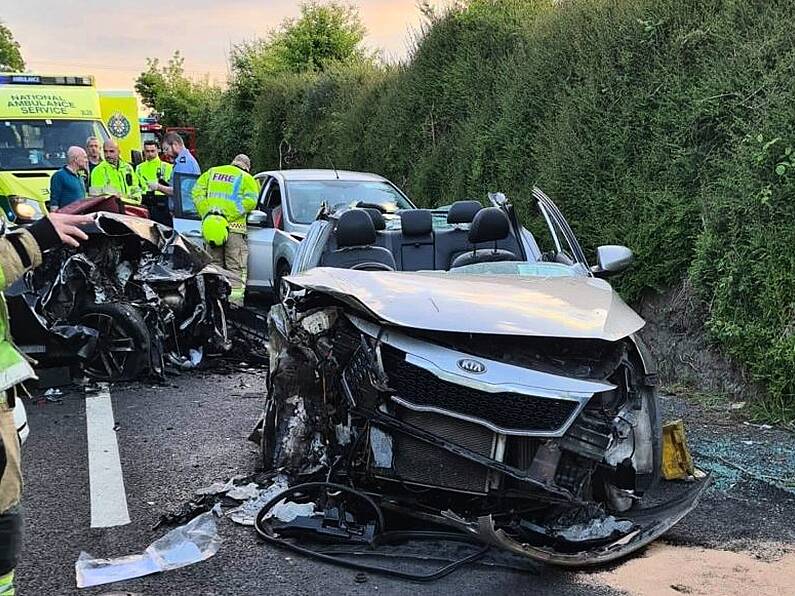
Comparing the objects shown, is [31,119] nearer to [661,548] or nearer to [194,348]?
[194,348]

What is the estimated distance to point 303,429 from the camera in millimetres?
4371

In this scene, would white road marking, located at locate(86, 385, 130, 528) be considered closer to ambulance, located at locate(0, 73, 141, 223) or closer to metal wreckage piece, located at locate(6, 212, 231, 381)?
metal wreckage piece, located at locate(6, 212, 231, 381)

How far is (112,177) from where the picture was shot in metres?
12.0

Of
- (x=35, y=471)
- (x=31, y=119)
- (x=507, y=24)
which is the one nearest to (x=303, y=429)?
(x=35, y=471)

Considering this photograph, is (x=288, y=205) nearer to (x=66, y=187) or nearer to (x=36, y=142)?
(x=66, y=187)

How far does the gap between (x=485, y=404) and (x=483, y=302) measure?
617mm

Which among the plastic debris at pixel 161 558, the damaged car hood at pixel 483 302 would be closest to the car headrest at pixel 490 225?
the damaged car hood at pixel 483 302

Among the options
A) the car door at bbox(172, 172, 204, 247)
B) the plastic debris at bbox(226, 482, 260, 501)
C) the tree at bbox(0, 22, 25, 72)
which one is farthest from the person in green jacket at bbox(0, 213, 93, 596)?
the tree at bbox(0, 22, 25, 72)

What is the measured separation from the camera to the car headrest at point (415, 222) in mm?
6070

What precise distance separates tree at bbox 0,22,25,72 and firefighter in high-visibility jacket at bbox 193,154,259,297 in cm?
6533

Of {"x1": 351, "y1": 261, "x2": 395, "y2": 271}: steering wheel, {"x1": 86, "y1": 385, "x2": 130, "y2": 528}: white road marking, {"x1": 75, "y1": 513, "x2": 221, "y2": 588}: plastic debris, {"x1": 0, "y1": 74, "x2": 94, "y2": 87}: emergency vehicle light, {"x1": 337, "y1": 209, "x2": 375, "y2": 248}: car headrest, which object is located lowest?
{"x1": 86, "y1": 385, "x2": 130, "y2": 528}: white road marking

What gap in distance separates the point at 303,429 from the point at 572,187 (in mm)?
5180

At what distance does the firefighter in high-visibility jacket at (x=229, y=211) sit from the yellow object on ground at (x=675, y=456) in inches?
247

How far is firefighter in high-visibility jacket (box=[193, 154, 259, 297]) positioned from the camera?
409 inches
